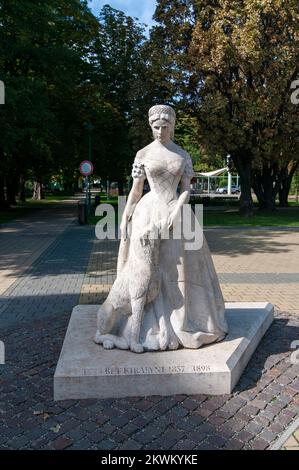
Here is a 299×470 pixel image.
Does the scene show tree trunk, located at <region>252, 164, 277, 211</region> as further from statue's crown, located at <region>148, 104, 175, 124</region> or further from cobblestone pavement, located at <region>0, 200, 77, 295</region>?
statue's crown, located at <region>148, 104, 175, 124</region>

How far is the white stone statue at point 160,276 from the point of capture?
468 cm

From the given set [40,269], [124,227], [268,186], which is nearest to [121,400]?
[124,227]

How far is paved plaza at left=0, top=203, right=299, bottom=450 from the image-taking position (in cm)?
362

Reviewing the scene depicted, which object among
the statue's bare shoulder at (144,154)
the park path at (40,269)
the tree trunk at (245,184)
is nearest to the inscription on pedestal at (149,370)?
the statue's bare shoulder at (144,154)

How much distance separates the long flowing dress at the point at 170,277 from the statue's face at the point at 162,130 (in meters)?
0.08

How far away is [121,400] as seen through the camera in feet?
13.9

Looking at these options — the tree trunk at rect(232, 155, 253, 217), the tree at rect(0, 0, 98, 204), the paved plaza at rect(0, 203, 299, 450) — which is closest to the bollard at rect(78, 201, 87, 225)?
the tree at rect(0, 0, 98, 204)

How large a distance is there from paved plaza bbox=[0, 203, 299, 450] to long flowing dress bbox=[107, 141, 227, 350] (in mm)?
639

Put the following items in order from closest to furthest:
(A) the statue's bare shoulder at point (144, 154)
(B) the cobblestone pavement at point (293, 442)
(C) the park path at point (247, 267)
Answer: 1. (B) the cobblestone pavement at point (293, 442)
2. (A) the statue's bare shoulder at point (144, 154)
3. (C) the park path at point (247, 267)

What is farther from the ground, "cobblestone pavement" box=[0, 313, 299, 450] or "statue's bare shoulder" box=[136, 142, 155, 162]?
"statue's bare shoulder" box=[136, 142, 155, 162]

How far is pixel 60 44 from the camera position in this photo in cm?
2525

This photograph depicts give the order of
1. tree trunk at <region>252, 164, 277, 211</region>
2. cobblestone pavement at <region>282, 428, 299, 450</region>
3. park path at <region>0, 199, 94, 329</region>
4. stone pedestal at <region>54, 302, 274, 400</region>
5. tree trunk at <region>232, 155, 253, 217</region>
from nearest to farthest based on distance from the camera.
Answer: cobblestone pavement at <region>282, 428, 299, 450</region> < stone pedestal at <region>54, 302, 274, 400</region> < park path at <region>0, 199, 94, 329</region> < tree trunk at <region>232, 155, 253, 217</region> < tree trunk at <region>252, 164, 277, 211</region>

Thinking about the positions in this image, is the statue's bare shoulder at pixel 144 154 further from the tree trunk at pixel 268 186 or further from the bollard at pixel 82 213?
the tree trunk at pixel 268 186

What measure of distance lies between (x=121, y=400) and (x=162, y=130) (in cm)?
261
